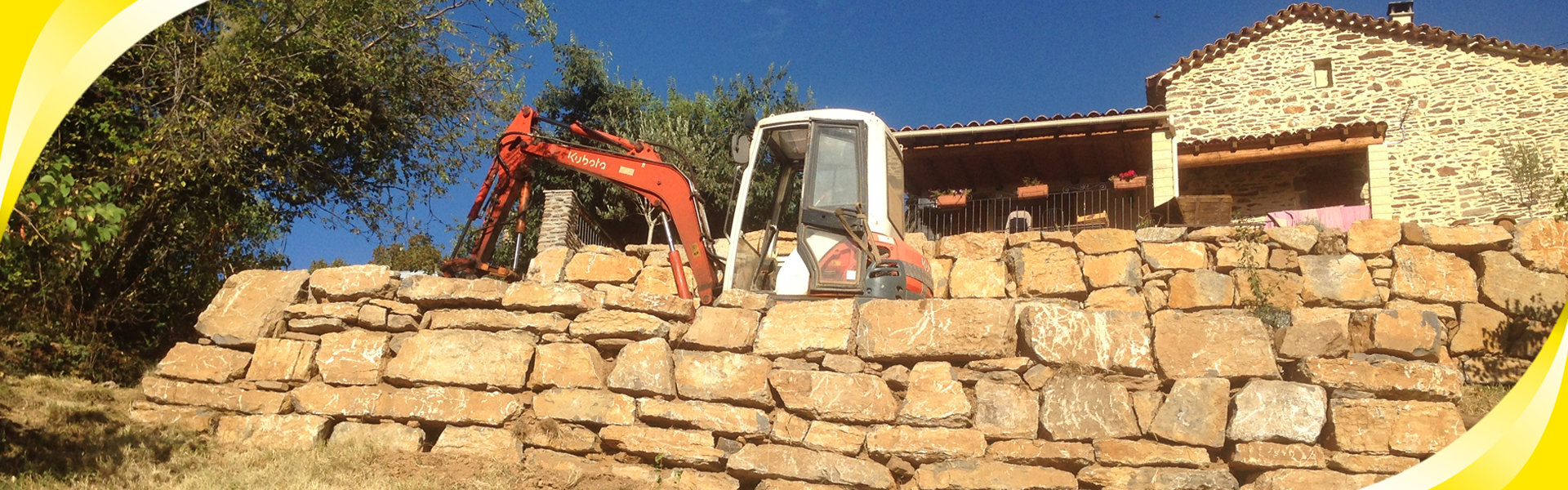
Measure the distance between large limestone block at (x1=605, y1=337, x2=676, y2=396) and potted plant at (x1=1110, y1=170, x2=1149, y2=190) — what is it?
28.5 ft

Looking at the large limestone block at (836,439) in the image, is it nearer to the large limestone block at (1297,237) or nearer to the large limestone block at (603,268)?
the large limestone block at (603,268)

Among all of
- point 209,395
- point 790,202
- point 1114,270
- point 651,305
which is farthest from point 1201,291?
point 209,395

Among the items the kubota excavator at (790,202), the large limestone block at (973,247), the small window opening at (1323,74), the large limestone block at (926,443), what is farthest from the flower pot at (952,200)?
the large limestone block at (926,443)

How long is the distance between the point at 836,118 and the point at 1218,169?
937cm

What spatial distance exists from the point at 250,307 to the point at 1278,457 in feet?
22.5

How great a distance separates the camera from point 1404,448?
218 inches

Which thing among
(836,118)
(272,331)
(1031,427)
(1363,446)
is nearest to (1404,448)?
(1363,446)

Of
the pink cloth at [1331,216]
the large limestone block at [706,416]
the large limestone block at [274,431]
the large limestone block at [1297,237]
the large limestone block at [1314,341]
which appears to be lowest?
the large limestone block at [274,431]

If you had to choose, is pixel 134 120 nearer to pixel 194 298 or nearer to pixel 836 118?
pixel 194 298

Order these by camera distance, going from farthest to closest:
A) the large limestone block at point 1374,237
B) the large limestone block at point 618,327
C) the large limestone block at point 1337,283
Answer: the large limestone block at point 1374,237, the large limestone block at point 1337,283, the large limestone block at point 618,327

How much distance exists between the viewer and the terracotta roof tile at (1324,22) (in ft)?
47.3

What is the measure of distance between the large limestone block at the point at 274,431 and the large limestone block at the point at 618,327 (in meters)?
1.76

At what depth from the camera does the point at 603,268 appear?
11.6m

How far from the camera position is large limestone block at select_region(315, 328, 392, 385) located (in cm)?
694
